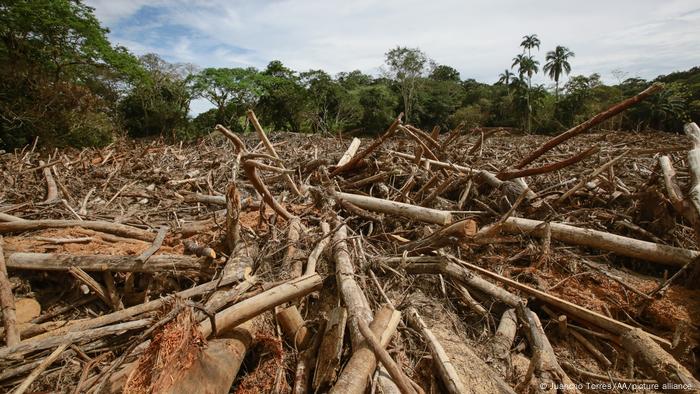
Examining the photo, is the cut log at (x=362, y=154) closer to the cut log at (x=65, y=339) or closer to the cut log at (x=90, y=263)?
the cut log at (x=90, y=263)

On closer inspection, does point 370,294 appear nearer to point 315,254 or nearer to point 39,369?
point 315,254

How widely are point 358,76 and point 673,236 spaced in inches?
1493

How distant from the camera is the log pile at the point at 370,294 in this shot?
1.79 m

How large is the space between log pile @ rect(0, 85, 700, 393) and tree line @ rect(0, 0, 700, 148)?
173 inches

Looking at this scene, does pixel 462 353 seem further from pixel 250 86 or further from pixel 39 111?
pixel 250 86

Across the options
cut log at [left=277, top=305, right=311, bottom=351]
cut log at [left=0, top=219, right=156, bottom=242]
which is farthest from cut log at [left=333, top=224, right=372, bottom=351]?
cut log at [left=0, top=219, right=156, bottom=242]

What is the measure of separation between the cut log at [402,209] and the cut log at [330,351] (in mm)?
1501

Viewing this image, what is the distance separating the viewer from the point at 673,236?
3318 millimetres

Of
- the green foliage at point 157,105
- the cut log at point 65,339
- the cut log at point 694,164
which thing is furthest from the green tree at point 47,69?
the cut log at point 694,164

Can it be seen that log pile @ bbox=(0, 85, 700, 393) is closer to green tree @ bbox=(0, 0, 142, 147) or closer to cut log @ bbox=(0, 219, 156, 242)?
cut log @ bbox=(0, 219, 156, 242)

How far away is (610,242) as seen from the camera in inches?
123

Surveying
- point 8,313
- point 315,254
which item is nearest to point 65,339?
point 8,313

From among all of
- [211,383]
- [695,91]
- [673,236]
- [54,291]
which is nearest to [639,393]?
[673,236]

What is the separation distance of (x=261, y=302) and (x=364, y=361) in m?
0.73
